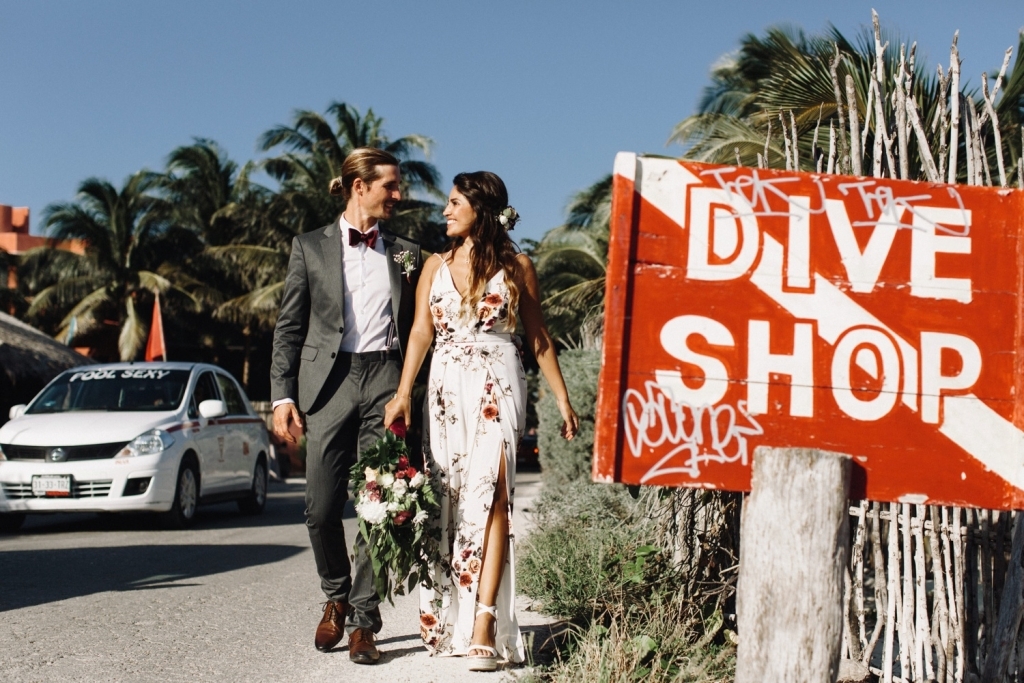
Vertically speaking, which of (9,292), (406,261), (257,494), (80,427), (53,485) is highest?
(9,292)

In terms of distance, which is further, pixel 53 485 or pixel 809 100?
pixel 809 100

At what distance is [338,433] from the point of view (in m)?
4.89

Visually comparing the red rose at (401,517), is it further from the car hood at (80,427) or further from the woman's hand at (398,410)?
the car hood at (80,427)

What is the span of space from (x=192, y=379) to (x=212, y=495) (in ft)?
4.09

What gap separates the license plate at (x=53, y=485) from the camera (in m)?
10.1

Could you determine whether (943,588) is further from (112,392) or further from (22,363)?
(22,363)

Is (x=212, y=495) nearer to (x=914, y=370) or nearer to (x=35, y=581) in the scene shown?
(x=35, y=581)

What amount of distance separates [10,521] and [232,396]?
2.89m

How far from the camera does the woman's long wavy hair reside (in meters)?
4.56

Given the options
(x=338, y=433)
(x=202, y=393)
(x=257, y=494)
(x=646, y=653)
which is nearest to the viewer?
(x=646, y=653)

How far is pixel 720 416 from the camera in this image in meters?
2.94

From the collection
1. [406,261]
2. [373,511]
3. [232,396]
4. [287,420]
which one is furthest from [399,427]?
[232,396]

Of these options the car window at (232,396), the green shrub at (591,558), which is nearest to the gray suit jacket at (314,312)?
the green shrub at (591,558)

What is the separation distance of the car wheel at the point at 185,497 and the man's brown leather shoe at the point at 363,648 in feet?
20.8
